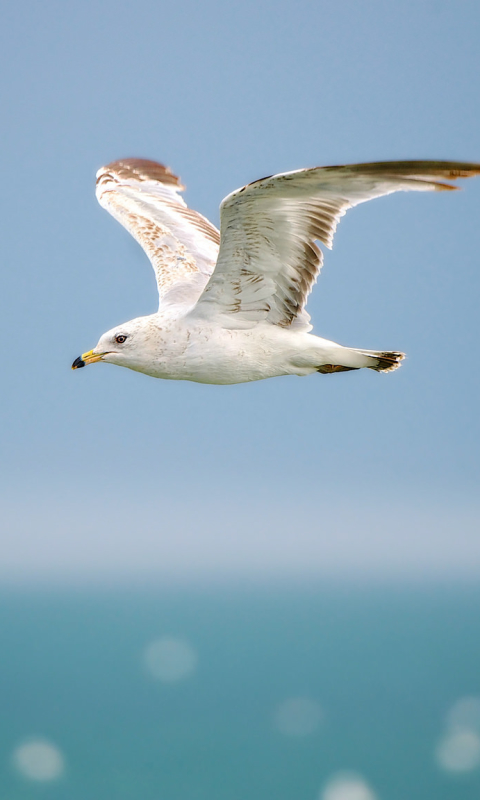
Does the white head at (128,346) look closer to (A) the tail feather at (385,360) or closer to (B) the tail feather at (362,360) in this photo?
(B) the tail feather at (362,360)

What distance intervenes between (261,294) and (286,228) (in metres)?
0.54

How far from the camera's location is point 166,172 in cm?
935

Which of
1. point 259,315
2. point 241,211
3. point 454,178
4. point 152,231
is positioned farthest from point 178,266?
point 454,178

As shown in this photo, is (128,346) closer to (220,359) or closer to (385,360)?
(220,359)

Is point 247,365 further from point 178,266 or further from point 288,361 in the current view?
point 178,266

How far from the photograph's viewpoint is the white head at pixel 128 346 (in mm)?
6645

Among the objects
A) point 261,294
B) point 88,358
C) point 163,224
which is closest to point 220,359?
point 261,294

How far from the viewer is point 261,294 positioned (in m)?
6.65

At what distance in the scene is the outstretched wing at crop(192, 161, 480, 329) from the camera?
552 centimetres

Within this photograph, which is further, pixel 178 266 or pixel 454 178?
pixel 178 266

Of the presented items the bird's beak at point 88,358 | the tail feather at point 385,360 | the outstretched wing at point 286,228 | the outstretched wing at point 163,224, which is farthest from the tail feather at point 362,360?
the bird's beak at point 88,358

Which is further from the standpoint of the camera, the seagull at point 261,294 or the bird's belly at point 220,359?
the bird's belly at point 220,359

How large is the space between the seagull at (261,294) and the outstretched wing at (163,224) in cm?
2

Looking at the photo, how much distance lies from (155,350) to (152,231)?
→ 185cm
